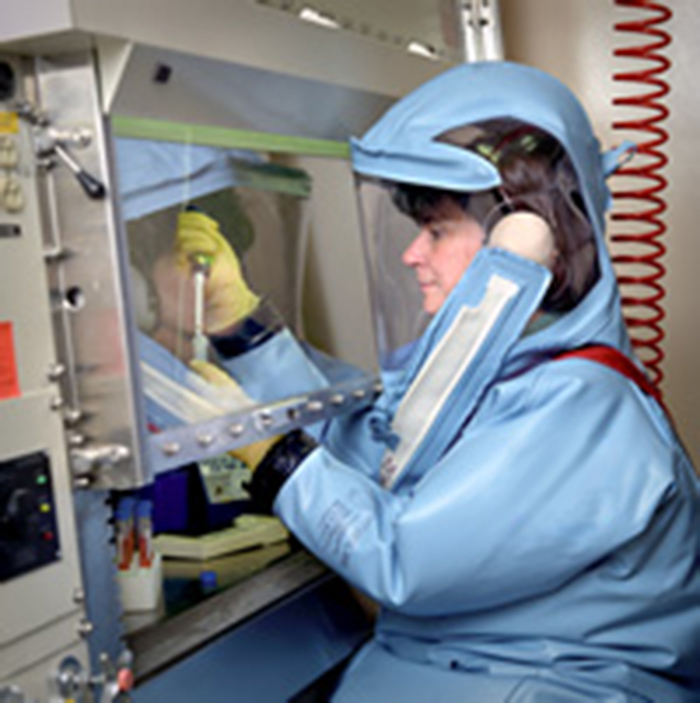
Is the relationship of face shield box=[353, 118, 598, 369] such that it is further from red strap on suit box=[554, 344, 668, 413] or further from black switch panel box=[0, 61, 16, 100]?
black switch panel box=[0, 61, 16, 100]

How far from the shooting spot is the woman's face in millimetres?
1769

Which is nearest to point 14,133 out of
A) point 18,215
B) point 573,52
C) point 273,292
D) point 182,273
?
point 18,215

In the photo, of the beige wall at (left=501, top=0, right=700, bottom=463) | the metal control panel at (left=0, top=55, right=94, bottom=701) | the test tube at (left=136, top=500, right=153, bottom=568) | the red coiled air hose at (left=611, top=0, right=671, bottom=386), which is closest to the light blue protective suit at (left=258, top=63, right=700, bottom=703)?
the test tube at (left=136, top=500, right=153, bottom=568)

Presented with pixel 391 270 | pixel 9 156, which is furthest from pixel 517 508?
pixel 9 156

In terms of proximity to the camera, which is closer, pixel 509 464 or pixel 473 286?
pixel 509 464

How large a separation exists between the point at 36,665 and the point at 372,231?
945 millimetres

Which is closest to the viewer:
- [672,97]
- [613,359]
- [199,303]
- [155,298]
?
[155,298]

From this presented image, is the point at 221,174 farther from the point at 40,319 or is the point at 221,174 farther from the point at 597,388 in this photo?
the point at 597,388

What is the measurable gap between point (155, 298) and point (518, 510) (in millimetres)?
611

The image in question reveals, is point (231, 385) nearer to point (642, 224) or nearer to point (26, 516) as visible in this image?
point (26, 516)

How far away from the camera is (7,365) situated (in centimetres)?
128

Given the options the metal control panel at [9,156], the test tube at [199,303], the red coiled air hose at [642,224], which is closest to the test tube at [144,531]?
the test tube at [199,303]

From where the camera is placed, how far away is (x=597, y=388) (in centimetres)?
162

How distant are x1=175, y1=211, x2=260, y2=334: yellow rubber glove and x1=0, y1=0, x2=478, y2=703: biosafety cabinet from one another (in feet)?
0.05
